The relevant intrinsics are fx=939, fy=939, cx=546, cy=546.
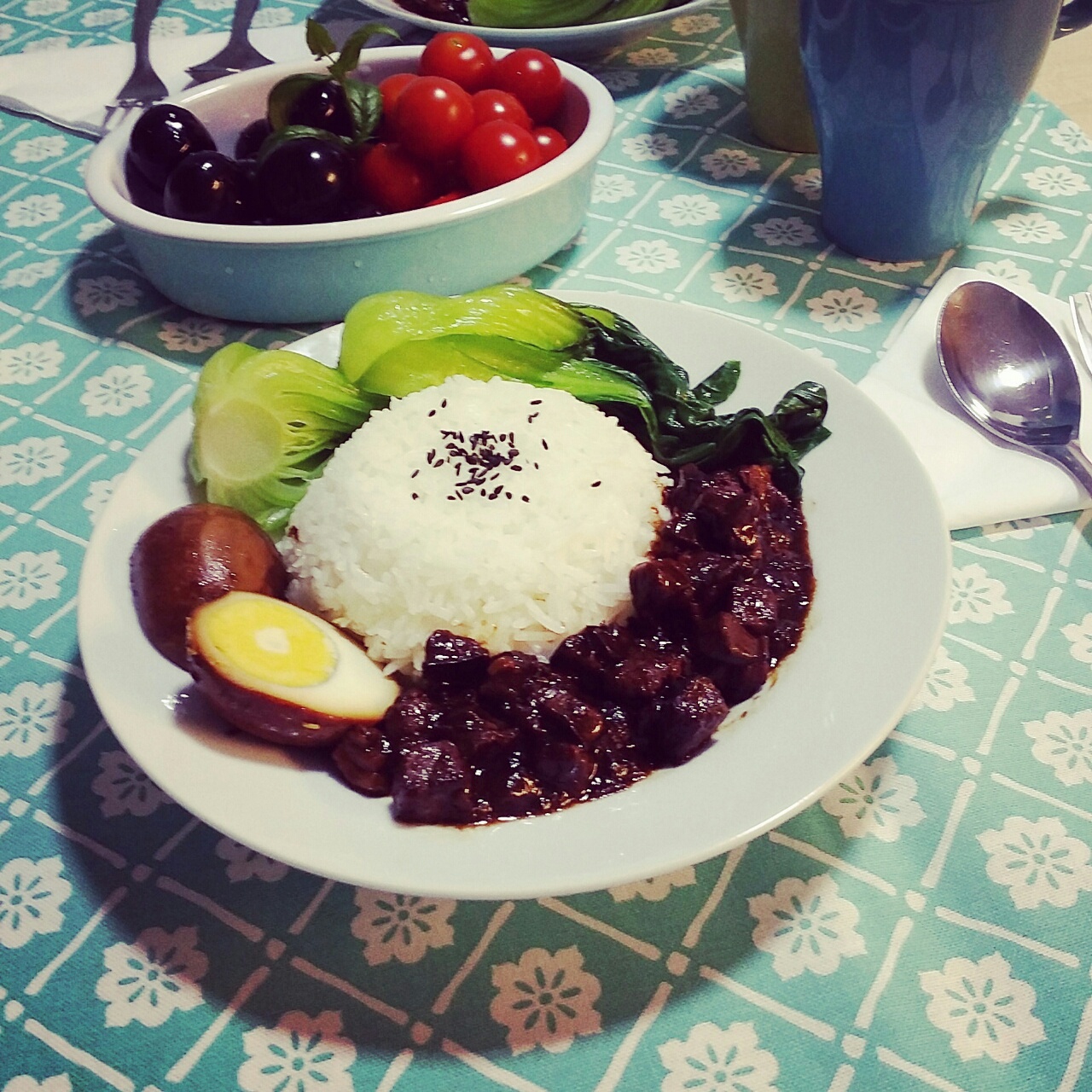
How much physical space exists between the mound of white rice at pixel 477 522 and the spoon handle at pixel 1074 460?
26.2 inches

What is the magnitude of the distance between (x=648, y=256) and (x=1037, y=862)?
61.0 inches

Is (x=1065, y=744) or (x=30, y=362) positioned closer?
(x=1065, y=744)

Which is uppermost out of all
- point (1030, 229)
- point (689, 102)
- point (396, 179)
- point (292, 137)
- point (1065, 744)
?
point (292, 137)

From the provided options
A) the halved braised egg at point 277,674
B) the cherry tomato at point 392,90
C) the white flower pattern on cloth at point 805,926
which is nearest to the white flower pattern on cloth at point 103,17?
the cherry tomato at point 392,90

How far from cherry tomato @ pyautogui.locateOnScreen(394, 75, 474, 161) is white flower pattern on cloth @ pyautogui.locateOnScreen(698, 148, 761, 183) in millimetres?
694

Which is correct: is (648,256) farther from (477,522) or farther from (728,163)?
(477,522)

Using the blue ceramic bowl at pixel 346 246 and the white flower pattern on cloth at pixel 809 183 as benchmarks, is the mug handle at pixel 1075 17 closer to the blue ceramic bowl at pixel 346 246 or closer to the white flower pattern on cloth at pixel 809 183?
the white flower pattern on cloth at pixel 809 183

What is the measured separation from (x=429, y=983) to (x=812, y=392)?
102cm

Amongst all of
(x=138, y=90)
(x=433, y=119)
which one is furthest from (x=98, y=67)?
(x=433, y=119)

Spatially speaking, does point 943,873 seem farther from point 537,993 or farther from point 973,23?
point 973,23

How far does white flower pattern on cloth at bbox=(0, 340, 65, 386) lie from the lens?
198 cm

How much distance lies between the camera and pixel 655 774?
1115 mm

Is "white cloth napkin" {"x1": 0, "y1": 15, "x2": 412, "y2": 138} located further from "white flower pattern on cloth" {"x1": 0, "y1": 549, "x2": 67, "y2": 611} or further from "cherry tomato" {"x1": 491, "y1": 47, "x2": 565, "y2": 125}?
"white flower pattern on cloth" {"x1": 0, "y1": 549, "x2": 67, "y2": 611}

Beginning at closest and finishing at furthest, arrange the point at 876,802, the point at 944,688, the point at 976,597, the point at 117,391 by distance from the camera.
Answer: the point at 876,802
the point at 944,688
the point at 976,597
the point at 117,391
